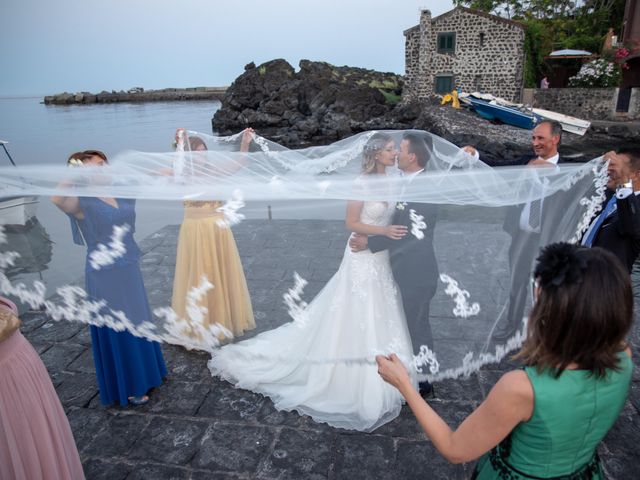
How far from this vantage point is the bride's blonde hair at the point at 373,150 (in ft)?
9.31

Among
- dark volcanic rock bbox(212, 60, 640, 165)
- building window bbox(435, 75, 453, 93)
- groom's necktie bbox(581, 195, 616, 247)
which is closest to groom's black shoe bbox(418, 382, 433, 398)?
groom's necktie bbox(581, 195, 616, 247)

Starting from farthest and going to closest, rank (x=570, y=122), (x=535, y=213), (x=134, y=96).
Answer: (x=134, y=96) → (x=570, y=122) → (x=535, y=213)

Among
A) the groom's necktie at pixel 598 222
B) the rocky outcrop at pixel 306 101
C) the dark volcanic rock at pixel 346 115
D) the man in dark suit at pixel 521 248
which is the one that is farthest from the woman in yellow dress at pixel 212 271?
the rocky outcrop at pixel 306 101


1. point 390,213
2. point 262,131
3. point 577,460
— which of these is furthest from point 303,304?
point 262,131

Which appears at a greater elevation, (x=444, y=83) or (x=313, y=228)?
(x=444, y=83)

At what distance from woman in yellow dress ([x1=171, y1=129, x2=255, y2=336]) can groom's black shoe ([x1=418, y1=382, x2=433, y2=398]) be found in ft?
4.26

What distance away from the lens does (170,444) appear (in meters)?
2.91

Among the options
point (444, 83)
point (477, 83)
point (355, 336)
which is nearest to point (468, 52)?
point (477, 83)

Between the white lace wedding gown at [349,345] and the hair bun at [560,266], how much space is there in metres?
1.45

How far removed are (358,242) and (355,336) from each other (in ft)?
2.03

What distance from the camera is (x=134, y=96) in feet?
325

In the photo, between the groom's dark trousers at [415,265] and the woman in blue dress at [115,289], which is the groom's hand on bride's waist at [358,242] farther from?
the woman in blue dress at [115,289]

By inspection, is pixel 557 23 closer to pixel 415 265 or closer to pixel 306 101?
pixel 306 101

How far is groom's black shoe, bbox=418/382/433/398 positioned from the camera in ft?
10.5
